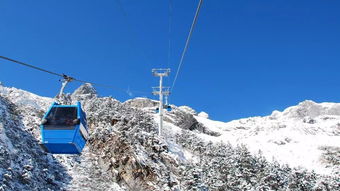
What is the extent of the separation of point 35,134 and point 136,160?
14560mm

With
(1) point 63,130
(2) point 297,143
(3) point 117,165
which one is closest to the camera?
(1) point 63,130

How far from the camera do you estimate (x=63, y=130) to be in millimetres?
11070

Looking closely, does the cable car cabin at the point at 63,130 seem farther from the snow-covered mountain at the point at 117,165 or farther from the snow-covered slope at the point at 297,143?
the snow-covered slope at the point at 297,143

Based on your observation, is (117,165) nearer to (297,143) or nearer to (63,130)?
(63,130)

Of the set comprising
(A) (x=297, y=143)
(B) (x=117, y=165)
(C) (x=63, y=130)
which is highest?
(A) (x=297, y=143)

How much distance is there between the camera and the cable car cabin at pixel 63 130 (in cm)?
1081

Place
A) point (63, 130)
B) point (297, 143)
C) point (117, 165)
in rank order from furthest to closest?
point (297, 143)
point (117, 165)
point (63, 130)

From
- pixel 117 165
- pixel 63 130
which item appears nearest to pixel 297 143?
pixel 117 165

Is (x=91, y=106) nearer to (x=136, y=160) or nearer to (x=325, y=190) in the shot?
(x=136, y=160)

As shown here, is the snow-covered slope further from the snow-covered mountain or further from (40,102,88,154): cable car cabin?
(40,102,88,154): cable car cabin

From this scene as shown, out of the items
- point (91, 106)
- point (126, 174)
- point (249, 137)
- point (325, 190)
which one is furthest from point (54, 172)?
point (249, 137)

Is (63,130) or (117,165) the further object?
(117,165)

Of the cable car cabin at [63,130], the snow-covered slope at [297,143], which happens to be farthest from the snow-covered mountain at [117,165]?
the snow-covered slope at [297,143]

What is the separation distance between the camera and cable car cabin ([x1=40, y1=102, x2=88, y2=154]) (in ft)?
35.5
